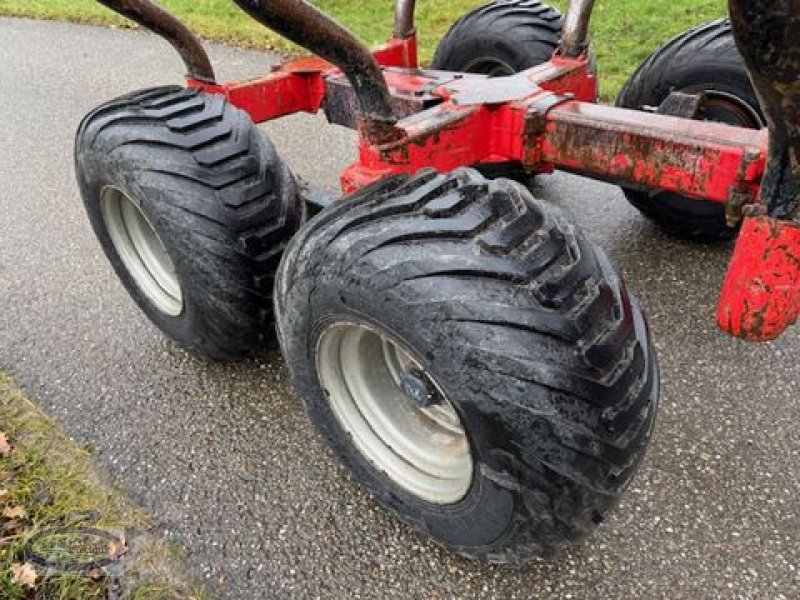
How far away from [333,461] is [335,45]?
129 centimetres

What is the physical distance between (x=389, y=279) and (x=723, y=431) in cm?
143

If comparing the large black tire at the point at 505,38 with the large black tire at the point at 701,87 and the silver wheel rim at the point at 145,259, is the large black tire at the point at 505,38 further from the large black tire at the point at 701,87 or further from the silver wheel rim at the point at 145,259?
the silver wheel rim at the point at 145,259

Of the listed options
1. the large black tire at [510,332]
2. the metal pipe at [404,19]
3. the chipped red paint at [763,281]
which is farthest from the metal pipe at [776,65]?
the metal pipe at [404,19]

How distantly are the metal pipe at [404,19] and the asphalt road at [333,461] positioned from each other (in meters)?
1.06

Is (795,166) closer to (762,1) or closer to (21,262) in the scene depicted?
(762,1)

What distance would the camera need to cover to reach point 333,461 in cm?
245

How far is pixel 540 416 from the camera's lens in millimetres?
1526

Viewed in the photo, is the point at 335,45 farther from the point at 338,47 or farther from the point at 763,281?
the point at 763,281

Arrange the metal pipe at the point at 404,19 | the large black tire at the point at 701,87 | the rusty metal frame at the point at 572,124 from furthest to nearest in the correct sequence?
1. the metal pipe at the point at 404,19
2. the large black tire at the point at 701,87
3. the rusty metal frame at the point at 572,124

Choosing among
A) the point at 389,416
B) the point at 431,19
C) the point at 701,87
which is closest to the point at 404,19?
the point at 701,87

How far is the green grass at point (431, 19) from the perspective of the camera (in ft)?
17.7

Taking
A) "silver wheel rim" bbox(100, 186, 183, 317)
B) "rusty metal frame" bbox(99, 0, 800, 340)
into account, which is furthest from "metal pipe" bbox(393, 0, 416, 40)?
"silver wheel rim" bbox(100, 186, 183, 317)

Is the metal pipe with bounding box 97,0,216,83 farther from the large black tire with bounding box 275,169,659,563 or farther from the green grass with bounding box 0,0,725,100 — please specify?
the green grass with bounding box 0,0,725,100

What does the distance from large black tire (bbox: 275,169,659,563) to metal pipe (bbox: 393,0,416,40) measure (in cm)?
193
